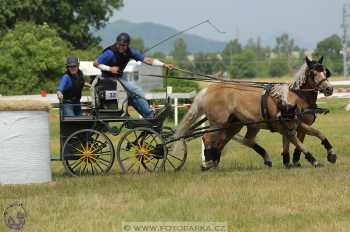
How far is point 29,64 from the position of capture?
46.9 m

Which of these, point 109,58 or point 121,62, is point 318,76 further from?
point 109,58

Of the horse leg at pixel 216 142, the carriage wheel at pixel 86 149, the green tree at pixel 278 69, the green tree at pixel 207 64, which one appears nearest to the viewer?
the carriage wheel at pixel 86 149

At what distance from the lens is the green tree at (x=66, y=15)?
2223 inches

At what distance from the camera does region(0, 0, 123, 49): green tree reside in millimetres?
56469

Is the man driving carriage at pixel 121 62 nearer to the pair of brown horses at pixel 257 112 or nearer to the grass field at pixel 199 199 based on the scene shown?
the pair of brown horses at pixel 257 112

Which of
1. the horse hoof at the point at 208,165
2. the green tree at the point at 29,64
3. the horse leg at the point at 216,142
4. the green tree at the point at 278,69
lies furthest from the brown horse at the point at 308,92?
the green tree at the point at 278,69

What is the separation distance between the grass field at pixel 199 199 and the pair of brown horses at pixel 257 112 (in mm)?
395

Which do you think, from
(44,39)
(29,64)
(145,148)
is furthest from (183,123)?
(44,39)

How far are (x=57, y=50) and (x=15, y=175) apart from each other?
37398 mm

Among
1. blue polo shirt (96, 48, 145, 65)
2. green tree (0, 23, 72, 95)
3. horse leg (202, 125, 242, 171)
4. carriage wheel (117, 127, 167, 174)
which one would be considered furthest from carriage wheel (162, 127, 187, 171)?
green tree (0, 23, 72, 95)

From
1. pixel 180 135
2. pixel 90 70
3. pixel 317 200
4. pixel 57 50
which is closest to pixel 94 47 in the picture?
pixel 90 70

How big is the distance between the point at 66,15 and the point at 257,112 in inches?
1908

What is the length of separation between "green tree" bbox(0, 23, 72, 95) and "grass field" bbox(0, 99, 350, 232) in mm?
34650

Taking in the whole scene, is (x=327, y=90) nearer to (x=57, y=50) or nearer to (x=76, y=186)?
(x=76, y=186)
